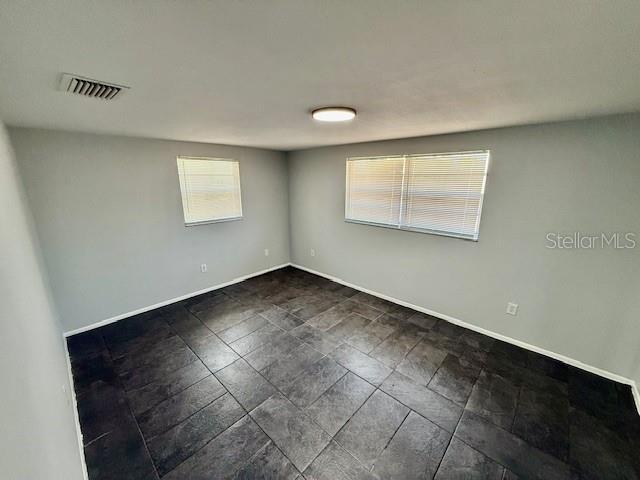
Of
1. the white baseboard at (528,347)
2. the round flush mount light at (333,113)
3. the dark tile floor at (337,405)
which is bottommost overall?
the dark tile floor at (337,405)

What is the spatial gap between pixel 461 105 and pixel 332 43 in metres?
1.22

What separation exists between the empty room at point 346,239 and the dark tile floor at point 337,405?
0.02 m

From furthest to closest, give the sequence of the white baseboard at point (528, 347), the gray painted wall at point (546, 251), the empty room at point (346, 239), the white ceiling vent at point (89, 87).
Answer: the white baseboard at point (528, 347) → the gray painted wall at point (546, 251) → the white ceiling vent at point (89, 87) → the empty room at point (346, 239)

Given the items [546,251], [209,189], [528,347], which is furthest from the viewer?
[209,189]

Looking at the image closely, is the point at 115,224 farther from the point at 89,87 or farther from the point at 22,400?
the point at 22,400

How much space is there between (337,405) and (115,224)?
124 inches

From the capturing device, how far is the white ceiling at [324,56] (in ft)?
2.47

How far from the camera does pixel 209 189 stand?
3721mm

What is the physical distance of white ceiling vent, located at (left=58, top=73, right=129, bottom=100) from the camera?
4.08 ft

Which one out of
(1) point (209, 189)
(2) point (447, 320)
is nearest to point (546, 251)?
(2) point (447, 320)

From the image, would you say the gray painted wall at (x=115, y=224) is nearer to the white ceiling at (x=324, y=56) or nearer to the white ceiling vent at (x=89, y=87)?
the white ceiling at (x=324, y=56)

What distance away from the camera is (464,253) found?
113 inches

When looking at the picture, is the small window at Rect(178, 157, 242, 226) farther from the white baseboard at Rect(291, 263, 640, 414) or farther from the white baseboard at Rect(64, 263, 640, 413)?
the white baseboard at Rect(291, 263, 640, 414)

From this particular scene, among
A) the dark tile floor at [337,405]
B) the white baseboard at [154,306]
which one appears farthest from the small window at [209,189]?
the dark tile floor at [337,405]
